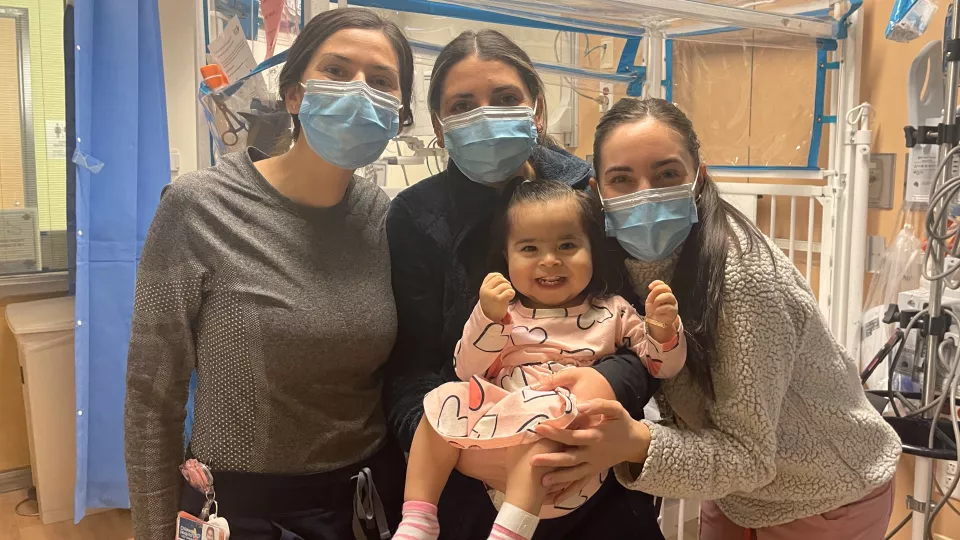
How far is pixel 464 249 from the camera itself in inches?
56.4

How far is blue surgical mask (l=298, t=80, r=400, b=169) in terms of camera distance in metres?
1.32

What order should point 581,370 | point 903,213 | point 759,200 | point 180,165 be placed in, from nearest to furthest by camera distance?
point 581,370, point 903,213, point 759,200, point 180,165

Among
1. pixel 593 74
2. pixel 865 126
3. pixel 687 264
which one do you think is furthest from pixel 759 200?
pixel 687 264

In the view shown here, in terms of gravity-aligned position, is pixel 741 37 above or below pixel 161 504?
above

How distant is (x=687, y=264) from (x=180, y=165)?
3.25 meters

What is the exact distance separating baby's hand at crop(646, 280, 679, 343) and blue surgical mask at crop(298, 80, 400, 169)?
0.59m

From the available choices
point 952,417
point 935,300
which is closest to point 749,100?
point 935,300

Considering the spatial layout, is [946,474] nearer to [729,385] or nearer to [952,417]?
[952,417]

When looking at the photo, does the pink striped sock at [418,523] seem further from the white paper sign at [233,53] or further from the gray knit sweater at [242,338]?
the white paper sign at [233,53]

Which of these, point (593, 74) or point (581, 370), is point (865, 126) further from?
point (581, 370)

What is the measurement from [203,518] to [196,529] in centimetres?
2

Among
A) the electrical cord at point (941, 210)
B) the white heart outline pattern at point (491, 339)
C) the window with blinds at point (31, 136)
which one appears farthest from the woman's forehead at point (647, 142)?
the window with blinds at point (31, 136)

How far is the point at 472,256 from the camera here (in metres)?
1.44

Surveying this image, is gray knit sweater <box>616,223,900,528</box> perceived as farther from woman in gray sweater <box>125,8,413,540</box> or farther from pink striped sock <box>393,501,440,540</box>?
woman in gray sweater <box>125,8,413,540</box>
